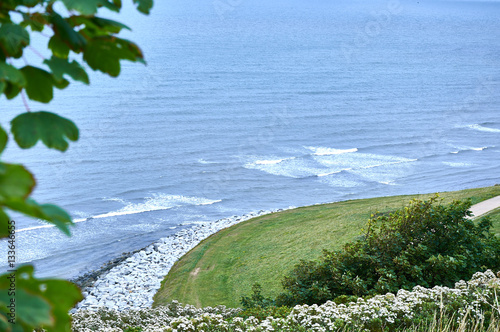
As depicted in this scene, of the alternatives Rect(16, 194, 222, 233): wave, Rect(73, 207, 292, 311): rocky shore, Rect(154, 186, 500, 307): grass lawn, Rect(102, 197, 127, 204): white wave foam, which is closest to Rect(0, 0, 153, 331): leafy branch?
Rect(154, 186, 500, 307): grass lawn

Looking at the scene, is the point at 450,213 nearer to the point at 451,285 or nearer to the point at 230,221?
the point at 451,285

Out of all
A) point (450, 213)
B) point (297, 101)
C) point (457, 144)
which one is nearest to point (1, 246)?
point (450, 213)

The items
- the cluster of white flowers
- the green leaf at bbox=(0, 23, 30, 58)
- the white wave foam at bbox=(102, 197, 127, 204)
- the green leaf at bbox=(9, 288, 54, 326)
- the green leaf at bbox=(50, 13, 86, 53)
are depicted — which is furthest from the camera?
the white wave foam at bbox=(102, 197, 127, 204)

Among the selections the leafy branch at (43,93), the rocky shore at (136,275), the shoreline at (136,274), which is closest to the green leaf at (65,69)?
the leafy branch at (43,93)

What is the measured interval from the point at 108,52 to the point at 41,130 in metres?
0.31

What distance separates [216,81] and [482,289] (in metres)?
72.4

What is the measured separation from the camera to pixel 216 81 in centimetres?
7681

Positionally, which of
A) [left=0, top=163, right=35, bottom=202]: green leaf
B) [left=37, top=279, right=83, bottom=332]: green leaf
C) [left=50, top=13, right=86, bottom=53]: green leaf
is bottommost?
[left=37, top=279, right=83, bottom=332]: green leaf

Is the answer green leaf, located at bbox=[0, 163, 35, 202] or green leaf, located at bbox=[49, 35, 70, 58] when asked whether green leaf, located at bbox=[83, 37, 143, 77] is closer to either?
green leaf, located at bbox=[49, 35, 70, 58]

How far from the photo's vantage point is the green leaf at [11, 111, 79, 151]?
112 cm

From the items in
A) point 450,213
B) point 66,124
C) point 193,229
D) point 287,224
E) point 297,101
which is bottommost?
point 193,229

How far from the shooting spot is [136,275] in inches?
858

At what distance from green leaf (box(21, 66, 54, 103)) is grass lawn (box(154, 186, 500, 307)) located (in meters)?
13.9

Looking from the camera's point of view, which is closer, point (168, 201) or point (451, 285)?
point (451, 285)
